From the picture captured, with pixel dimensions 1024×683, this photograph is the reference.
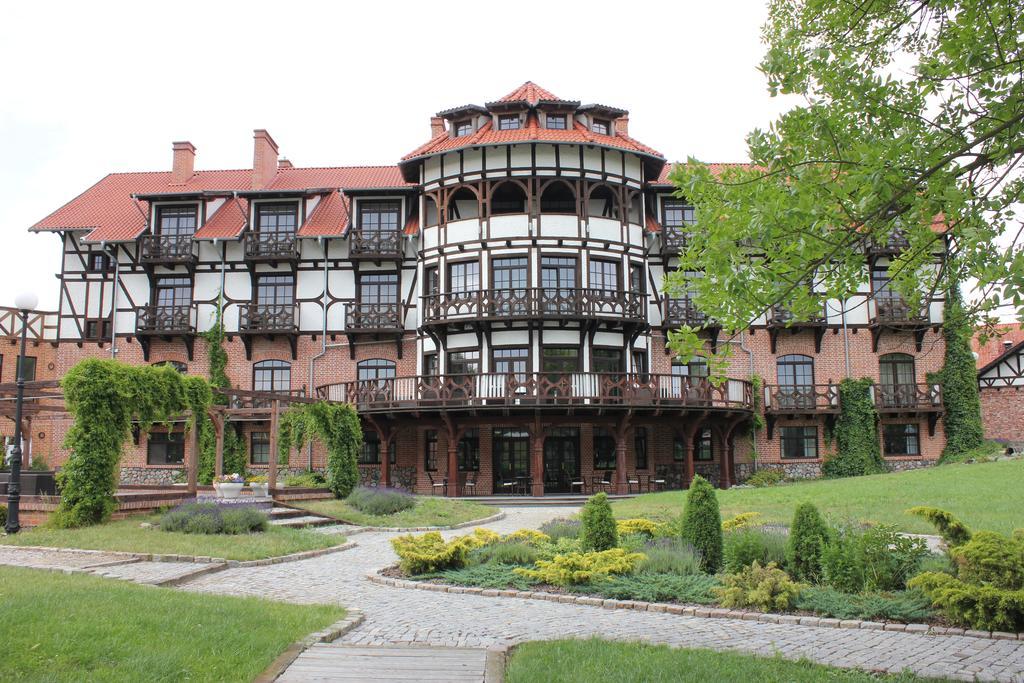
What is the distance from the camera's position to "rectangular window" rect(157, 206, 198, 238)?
106 ft

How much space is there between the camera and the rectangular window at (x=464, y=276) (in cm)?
2920

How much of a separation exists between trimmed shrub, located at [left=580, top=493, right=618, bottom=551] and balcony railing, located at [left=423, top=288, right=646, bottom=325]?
15.6m

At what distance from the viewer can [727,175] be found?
23.3 ft

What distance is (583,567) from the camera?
10.4 meters

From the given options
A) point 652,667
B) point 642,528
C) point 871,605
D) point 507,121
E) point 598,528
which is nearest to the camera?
point 652,667

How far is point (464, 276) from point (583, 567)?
65.1 feet

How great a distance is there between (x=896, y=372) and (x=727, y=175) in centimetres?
2758

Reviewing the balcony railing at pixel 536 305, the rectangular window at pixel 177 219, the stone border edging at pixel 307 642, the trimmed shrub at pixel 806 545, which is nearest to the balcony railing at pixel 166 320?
the rectangular window at pixel 177 219

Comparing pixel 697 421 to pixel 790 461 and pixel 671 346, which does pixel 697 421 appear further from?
pixel 671 346

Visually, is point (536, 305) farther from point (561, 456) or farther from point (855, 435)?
point (855, 435)

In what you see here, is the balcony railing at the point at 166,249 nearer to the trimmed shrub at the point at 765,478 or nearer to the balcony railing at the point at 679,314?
the balcony railing at the point at 679,314

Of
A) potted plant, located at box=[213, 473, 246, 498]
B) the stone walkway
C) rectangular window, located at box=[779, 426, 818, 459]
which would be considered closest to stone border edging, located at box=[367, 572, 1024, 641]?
the stone walkway

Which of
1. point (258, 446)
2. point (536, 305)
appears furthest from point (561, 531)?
point (258, 446)

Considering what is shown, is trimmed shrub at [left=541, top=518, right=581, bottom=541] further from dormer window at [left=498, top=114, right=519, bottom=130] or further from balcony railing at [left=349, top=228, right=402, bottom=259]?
dormer window at [left=498, top=114, right=519, bottom=130]
